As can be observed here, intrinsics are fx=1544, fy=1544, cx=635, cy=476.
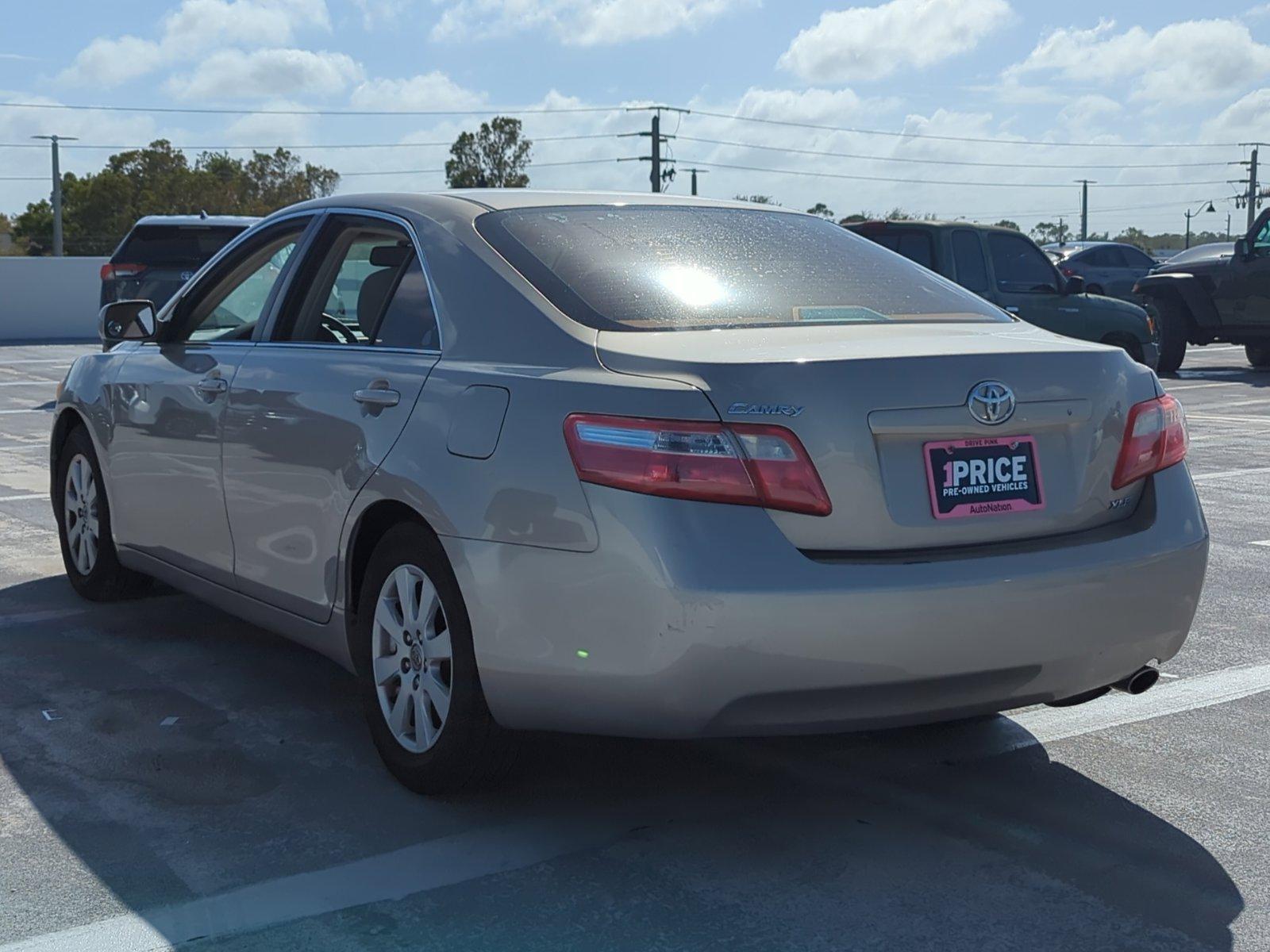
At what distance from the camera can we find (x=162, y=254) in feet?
53.2

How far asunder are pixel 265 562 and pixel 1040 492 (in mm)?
2307

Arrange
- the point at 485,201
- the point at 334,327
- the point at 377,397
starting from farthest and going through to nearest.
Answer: the point at 334,327 < the point at 485,201 < the point at 377,397

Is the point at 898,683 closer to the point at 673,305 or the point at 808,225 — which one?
the point at 673,305

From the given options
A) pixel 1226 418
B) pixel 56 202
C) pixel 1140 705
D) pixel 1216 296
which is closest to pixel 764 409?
pixel 1140 705

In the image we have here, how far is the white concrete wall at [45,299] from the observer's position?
33219 mm

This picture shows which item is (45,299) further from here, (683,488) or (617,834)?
(683,488)

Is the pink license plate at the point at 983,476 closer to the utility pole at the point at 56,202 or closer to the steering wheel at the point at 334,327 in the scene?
the steering wheel at the point at 334,327

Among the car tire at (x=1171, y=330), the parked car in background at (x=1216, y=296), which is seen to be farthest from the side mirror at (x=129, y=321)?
the car tire at (x=1171, y=330)

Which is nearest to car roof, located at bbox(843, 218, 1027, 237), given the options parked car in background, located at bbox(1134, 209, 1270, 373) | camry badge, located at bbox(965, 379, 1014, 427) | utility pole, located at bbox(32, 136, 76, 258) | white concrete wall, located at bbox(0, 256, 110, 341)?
parked car in background, located at bbox(1134, 209, 1270, 373)

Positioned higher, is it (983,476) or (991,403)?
(991,403)

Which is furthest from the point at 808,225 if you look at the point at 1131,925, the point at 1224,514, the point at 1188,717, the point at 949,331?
the point at 1224,514

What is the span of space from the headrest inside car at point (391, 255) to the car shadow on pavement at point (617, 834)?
1358 mm

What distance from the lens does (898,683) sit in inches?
132

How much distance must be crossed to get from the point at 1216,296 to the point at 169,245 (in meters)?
12.6
